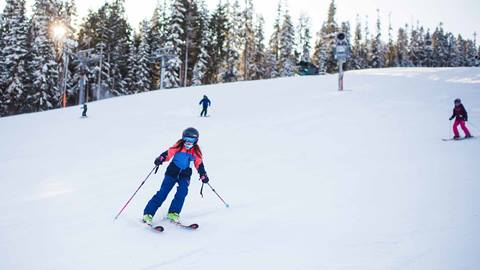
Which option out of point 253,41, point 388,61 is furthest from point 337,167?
point 388,61

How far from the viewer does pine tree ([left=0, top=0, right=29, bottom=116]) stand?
Answer: 4191 cm

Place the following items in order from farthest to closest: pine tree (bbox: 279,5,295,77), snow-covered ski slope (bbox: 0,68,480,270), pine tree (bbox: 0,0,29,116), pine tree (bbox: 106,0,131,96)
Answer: pine tree (bbox: 279,5,295,77) < pine tree (bbox: 106,0,131,96) < pine tree (bbox: 0,0,29,116) < snow-covered ski slope (bbox: 0,68,480,270)

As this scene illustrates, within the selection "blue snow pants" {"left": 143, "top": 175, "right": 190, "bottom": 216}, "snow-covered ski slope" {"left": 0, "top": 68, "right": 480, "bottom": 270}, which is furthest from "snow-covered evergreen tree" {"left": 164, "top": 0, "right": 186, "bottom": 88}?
"blue snow pants" {"left": 143, "top": 175, "right": 190, "bottom": 216}

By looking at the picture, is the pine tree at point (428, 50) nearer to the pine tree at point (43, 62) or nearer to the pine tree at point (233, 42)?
the pine tree at point (233, 42)

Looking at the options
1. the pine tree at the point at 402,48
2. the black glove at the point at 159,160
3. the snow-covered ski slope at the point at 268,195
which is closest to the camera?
the snow-covered ski slope at the point at 268,195

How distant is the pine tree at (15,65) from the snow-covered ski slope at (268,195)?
28.6m

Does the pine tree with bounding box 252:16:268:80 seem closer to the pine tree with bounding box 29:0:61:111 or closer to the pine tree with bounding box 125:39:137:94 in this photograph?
the pine tree with bounding box 125:39:137:94

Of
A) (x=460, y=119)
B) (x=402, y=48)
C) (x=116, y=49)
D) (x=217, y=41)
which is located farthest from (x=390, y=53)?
(x=460, y=119)

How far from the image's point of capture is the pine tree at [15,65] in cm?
4191

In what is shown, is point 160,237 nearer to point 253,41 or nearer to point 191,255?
point 191,255

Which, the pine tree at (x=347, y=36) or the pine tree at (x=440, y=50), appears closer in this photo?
the pine tree at (x=347, y=36)

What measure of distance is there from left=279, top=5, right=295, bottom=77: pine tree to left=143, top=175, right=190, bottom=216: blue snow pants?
6114 cm

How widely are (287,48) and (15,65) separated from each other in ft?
140

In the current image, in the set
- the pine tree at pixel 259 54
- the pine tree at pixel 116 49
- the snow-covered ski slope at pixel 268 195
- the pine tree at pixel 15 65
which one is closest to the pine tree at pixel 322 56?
the pine tree at pixel 259 54
